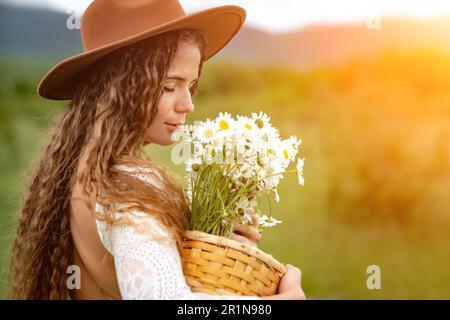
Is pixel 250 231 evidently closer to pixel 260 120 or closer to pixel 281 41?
pixel 260 120

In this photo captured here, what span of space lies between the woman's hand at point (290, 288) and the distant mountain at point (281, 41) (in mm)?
7589

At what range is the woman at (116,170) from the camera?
1447mm

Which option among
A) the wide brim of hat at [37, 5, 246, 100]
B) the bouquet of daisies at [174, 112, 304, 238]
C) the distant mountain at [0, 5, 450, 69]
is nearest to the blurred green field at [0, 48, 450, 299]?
the distant mountain at [0, 5, 450, 69]

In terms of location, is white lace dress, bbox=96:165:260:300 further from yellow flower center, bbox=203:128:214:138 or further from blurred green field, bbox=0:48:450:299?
blurred green field, bbox=0:48:450:299

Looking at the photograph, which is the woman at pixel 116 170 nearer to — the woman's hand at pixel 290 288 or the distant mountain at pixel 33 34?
the woman's hand at pixel 290 288

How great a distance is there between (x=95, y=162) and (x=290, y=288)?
20.8 inches

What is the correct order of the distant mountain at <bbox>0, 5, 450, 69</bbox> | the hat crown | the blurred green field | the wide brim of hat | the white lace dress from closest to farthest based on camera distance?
the white lace dress, the wide brim of hat, the hat crown, the blurred green field, the distant mountain at <bbox>0, 5, 450, 69</bbox>

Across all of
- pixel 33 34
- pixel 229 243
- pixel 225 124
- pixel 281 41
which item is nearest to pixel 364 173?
pixel 281 41

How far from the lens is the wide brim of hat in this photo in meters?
1.65

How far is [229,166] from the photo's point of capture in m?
1.62

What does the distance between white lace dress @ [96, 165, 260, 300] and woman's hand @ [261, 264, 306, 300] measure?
0.10 metres

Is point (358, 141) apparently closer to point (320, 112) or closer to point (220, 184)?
point (320, 112)

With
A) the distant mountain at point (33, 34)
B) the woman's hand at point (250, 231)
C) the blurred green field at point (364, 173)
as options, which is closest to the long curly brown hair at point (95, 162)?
the woman's hand at point (250, 231)
